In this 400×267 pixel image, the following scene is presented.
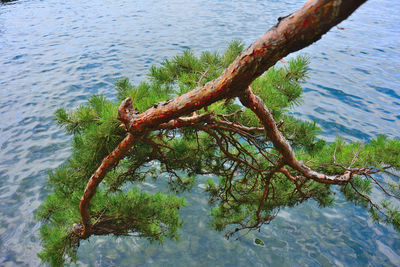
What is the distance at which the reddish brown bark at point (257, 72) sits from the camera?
71 centimetres

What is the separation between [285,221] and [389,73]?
473 centimetres

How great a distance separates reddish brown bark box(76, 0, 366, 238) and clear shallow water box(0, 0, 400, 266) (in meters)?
0.72

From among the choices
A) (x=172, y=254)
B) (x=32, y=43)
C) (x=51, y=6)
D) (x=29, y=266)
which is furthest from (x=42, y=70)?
(x=51, y=6)

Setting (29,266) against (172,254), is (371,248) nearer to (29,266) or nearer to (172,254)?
(172,254)

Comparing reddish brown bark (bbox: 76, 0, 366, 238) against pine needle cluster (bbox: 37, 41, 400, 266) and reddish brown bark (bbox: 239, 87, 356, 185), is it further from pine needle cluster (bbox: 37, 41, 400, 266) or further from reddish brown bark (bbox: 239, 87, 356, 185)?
pine needle cluster (bbox: 37, 41, 400, 266)

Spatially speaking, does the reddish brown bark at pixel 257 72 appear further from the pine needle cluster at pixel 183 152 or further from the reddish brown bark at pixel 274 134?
the pine needle cluster at pixel 183 152

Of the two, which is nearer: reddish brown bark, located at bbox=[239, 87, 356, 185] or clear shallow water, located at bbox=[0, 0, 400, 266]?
reddish brown bark, located at bbox=[239, 87, 356, 185]

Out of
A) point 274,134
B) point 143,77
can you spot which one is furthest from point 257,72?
point 143,77

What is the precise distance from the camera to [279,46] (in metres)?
0.82

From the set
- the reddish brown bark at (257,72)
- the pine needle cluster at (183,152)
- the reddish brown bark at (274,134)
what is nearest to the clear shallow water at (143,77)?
the reddish brown bark at (274,134)

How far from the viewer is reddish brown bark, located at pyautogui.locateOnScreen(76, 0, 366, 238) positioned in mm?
711

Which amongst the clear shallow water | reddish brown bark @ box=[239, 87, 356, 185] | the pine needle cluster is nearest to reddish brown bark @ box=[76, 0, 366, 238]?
reddish brown bark @ box=[239, 87, 356, 185]

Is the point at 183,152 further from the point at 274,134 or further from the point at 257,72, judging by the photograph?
the point at 257,72

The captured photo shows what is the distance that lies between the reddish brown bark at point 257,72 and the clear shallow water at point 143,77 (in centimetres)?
72
